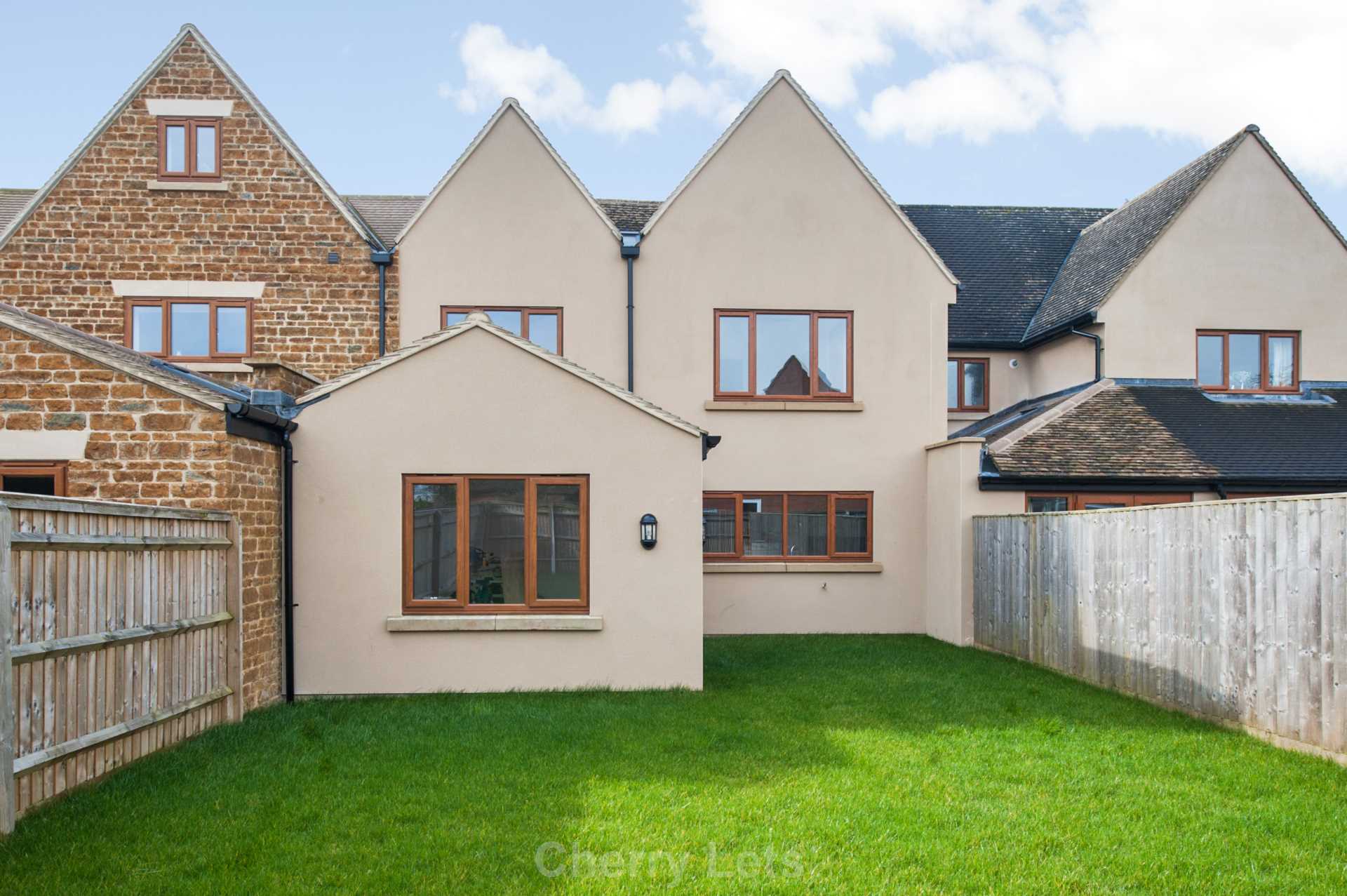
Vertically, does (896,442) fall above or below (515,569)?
above

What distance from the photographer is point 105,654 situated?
25.9 ft

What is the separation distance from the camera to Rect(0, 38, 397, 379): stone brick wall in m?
17.7

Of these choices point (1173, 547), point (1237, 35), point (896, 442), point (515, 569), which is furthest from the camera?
point (896, 442)

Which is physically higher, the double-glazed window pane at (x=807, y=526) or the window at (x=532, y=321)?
the window at (x=532, y=321)

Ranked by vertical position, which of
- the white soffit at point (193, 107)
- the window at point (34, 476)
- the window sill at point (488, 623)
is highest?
the white soffit at point (193, 107)

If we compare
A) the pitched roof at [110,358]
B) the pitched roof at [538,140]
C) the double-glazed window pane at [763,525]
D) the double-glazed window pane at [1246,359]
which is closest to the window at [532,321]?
the pitched roof at [538,140]

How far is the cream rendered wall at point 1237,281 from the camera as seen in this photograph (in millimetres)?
19016

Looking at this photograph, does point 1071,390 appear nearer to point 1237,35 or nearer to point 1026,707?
point 1237,35

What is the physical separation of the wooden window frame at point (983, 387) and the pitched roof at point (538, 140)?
7.68 m

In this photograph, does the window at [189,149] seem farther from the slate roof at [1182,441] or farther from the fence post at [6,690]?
the slate roof at [1182,441]

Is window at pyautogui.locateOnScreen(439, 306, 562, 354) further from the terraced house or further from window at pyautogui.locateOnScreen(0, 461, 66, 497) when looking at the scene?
window at pyautogui.locateOnScreen(0, 461, 66, 497)

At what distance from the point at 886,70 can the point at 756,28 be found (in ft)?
7.76

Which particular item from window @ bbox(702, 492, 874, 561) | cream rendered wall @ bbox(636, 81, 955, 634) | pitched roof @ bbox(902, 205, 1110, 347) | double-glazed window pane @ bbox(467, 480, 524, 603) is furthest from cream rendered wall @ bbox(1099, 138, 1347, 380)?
double-glazed window pane @ bbox(467, 480, 524, 603)

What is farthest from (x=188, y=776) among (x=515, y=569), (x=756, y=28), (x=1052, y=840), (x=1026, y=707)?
(x=756, y=28)
